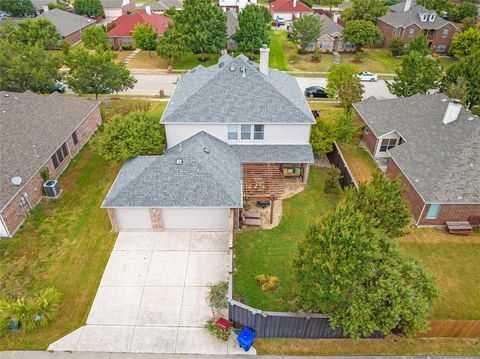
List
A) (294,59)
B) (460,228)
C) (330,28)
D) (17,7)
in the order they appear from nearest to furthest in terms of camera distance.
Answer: (460,228), (294,59), (330,28), (17,7)

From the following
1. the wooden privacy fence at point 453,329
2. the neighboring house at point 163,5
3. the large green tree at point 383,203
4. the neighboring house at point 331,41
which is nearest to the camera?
the wooden privacy fence at point 453,329

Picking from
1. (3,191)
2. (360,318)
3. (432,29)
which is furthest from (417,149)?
(432,29)

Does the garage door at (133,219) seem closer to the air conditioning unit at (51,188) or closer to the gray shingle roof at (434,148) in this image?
the air conditioning unit at (51,188)

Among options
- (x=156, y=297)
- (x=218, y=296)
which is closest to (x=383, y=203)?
(x=218, y=296)

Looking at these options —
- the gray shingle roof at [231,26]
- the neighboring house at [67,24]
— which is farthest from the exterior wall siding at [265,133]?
the neighboring house at [67,24]

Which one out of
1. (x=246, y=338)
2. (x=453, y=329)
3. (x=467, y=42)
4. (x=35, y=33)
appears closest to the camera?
(x=246, y=338)

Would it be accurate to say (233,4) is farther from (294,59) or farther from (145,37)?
(145,37)
